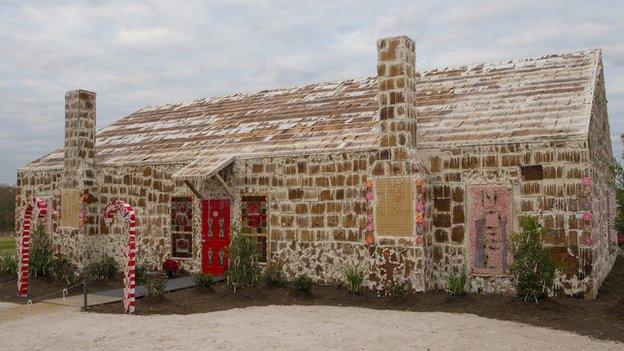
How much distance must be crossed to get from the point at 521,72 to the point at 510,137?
13.5ft

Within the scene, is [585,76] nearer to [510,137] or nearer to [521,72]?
[521,72]

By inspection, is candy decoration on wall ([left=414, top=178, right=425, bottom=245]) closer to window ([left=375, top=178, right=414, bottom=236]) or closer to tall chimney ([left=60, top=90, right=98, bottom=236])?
window ([left=375, top=178, right=414, bottom=236])

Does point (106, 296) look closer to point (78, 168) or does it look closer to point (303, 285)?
point (303, 285)

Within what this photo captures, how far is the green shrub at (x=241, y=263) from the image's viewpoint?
1223 cm

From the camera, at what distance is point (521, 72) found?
14539mm

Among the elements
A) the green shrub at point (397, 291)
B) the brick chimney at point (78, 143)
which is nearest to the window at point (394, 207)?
the green shrub at point (397, 291)

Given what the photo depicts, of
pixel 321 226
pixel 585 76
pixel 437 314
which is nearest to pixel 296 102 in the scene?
pixel 321 226

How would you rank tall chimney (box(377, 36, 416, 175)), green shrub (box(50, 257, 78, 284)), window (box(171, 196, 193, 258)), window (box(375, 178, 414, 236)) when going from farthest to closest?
window (box(171, 196, 193, 258)) < green shrub (box(50, 257, 78, 284)) < tall chimney (box(377, 36, 416, 175)) < window (box(375, 178, 414, 236))

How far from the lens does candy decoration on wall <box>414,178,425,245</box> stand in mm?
11250

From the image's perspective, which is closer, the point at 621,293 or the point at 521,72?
the point at 621,293

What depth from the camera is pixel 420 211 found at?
1128 centimetres

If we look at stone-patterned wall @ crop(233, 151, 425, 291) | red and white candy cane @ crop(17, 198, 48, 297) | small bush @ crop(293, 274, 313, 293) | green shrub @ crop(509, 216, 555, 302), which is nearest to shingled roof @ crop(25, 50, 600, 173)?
stone-patterned wall @ crop(233, 151, 425, 291)

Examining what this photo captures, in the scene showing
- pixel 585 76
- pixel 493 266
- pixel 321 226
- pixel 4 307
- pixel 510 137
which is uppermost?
pixel 585 76

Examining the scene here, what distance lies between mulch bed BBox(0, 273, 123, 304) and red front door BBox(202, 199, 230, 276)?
→ 230 cm
